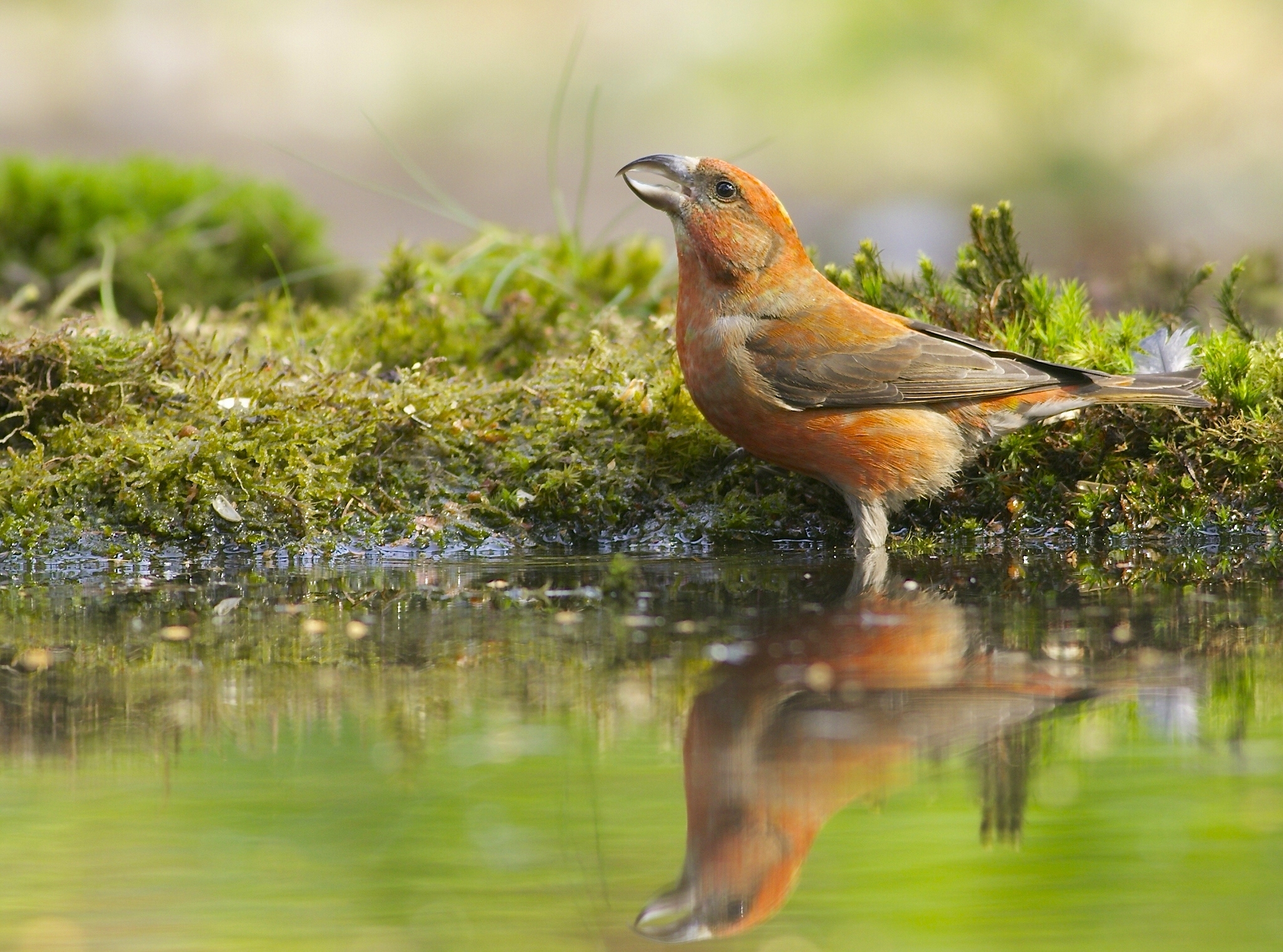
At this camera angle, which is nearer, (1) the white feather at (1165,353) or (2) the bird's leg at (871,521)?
(2) the bird's leg at (871,521)

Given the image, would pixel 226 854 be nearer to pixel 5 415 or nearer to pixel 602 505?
pixel 602 505

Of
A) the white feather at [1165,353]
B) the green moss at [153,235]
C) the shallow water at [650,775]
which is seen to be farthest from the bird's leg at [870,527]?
the green moss at [153,235]

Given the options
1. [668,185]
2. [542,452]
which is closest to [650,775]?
[542,452]

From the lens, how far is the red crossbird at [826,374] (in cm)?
522

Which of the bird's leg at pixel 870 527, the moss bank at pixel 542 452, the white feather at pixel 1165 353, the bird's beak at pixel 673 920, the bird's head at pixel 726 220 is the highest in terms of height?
the bird's head at pixel 726 220

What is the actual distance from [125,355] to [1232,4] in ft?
66.0

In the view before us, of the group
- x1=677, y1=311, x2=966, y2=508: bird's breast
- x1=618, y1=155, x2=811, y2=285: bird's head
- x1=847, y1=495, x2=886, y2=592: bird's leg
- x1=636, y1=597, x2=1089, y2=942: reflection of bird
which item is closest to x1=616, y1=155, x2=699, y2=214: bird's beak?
x1=618, y1=155, x2=811, y2=285: bird's head

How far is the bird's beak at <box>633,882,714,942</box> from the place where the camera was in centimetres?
201

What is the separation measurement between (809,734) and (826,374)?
271cm

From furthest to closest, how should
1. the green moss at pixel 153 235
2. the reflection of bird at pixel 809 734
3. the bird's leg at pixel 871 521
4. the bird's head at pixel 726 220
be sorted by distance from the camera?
the green moss at pixel 153 235, the bird's head at pixel 726 220, the bird's leg at pixel 871 521, the reflection of bird at pixel 809 734

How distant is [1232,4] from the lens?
21.2m

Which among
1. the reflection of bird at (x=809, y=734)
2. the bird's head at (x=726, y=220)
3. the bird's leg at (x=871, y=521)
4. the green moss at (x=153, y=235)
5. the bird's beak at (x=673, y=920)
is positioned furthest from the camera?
the green moss at (x=153, y=235)

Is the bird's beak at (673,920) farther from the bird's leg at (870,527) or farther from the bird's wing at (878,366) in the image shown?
the bird's wing at (878,366)

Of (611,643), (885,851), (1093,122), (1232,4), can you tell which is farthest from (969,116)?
(885,851)
